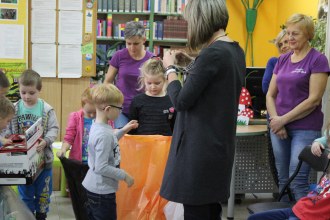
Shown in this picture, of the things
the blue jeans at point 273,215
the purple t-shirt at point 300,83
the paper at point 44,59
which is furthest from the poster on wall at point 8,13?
the blue jeans at point 273,215

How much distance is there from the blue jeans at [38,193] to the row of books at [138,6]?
362cm

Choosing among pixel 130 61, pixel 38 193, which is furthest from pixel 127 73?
pixel 38 193

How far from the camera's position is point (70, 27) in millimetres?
4531

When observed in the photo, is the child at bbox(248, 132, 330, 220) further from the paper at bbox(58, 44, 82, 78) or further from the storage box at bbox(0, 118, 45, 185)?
the paper at bbox(58, 44, 82, 78)

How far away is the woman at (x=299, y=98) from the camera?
2990mm

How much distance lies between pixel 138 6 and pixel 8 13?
90.0 inches

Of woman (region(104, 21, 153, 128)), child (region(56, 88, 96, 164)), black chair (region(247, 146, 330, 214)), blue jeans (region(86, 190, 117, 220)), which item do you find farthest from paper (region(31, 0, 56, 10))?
black chair (region(247, 146, 330, 214))

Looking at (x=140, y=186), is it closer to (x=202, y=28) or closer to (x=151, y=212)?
(x=151, y=212)

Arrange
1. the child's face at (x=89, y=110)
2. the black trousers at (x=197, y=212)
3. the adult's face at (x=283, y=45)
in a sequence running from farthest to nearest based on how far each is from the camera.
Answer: the adult's face at (x=283, y=45), the child's face at (x=89, y=110), the black trousers at (x=197, y=212)

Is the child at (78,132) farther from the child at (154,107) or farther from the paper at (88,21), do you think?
the paper at (88,21)

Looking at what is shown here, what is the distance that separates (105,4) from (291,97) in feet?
12.5

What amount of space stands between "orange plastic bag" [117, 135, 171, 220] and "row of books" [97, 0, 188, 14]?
12.0 feet

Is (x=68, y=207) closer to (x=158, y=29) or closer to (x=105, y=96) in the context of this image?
(x=105, y=96)

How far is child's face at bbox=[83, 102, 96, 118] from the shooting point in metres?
3.05
